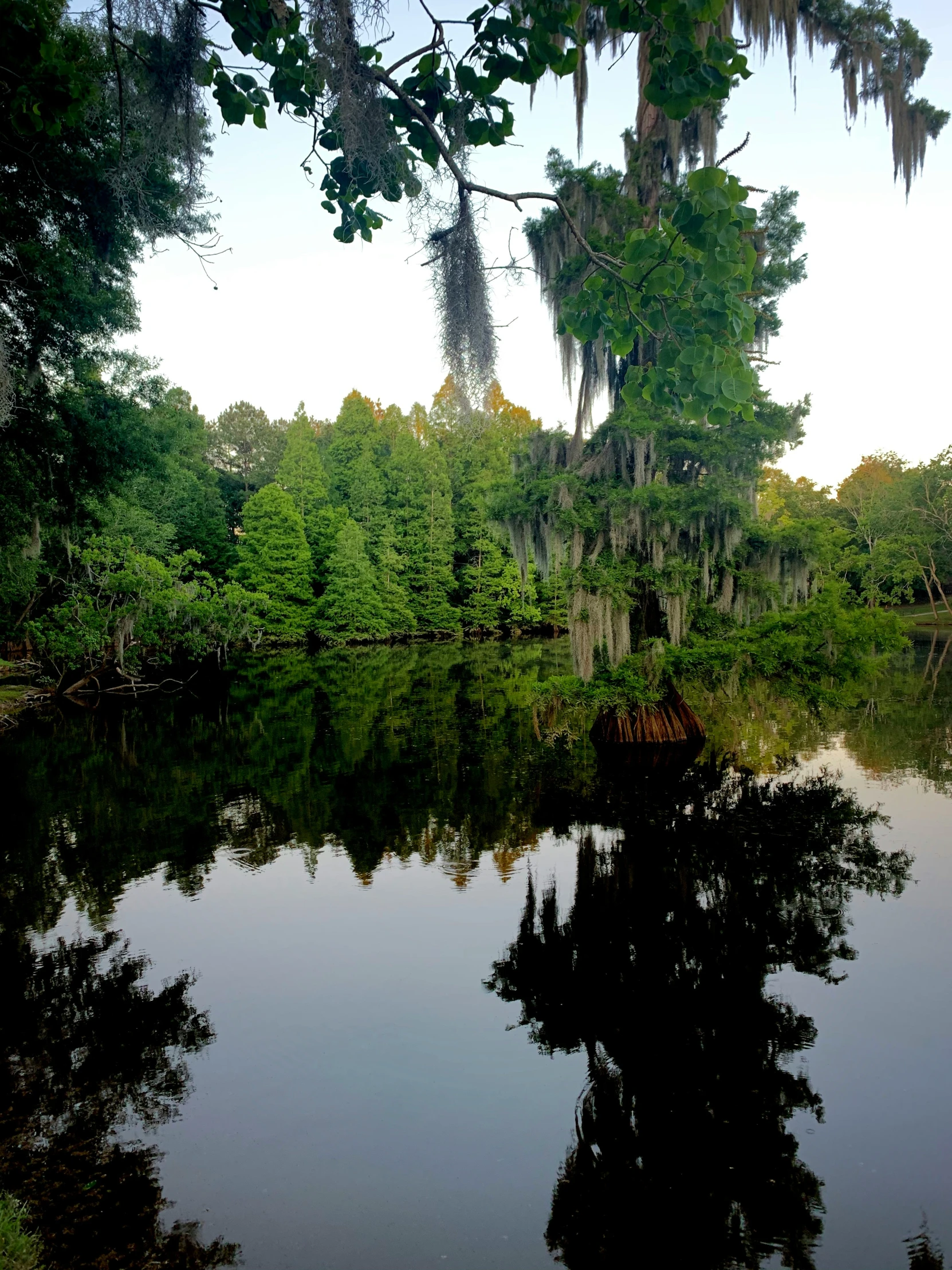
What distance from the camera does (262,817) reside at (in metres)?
10.7

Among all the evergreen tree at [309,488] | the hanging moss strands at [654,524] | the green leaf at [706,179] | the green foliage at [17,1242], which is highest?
the evergreen tree at [309,488]

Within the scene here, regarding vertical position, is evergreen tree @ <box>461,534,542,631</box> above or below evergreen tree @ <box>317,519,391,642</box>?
above

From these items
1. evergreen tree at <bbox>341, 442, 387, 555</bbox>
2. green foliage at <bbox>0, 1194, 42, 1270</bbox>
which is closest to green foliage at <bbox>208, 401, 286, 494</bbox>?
evergreen tree at <bbox>341, 442, 387, 555</bbox>

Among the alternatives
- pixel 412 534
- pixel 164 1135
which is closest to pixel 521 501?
pixel 164 1135

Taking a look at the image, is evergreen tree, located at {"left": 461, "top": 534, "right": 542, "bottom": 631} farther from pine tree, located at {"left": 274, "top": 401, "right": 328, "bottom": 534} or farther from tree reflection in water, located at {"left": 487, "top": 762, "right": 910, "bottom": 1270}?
tree reflection in water, located at {"left": 487, "top": 762, "right": 910, "bottom": 1270}

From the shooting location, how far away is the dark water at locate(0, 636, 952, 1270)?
150 inches

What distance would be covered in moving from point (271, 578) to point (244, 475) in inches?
640

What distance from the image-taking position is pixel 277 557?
119 ft

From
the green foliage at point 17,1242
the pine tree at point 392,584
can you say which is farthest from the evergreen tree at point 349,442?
the green foliage at point 17,1242

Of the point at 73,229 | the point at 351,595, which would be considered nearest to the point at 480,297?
the point at 73,229

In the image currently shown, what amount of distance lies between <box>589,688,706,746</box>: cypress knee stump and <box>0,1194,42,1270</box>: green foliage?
10269 mm

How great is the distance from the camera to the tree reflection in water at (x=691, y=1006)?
3781 mm

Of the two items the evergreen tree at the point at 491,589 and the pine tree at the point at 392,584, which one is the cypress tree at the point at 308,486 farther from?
the evergreen tree at the point at 491,589

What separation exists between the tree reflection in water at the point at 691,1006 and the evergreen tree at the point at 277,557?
28.5 metres
